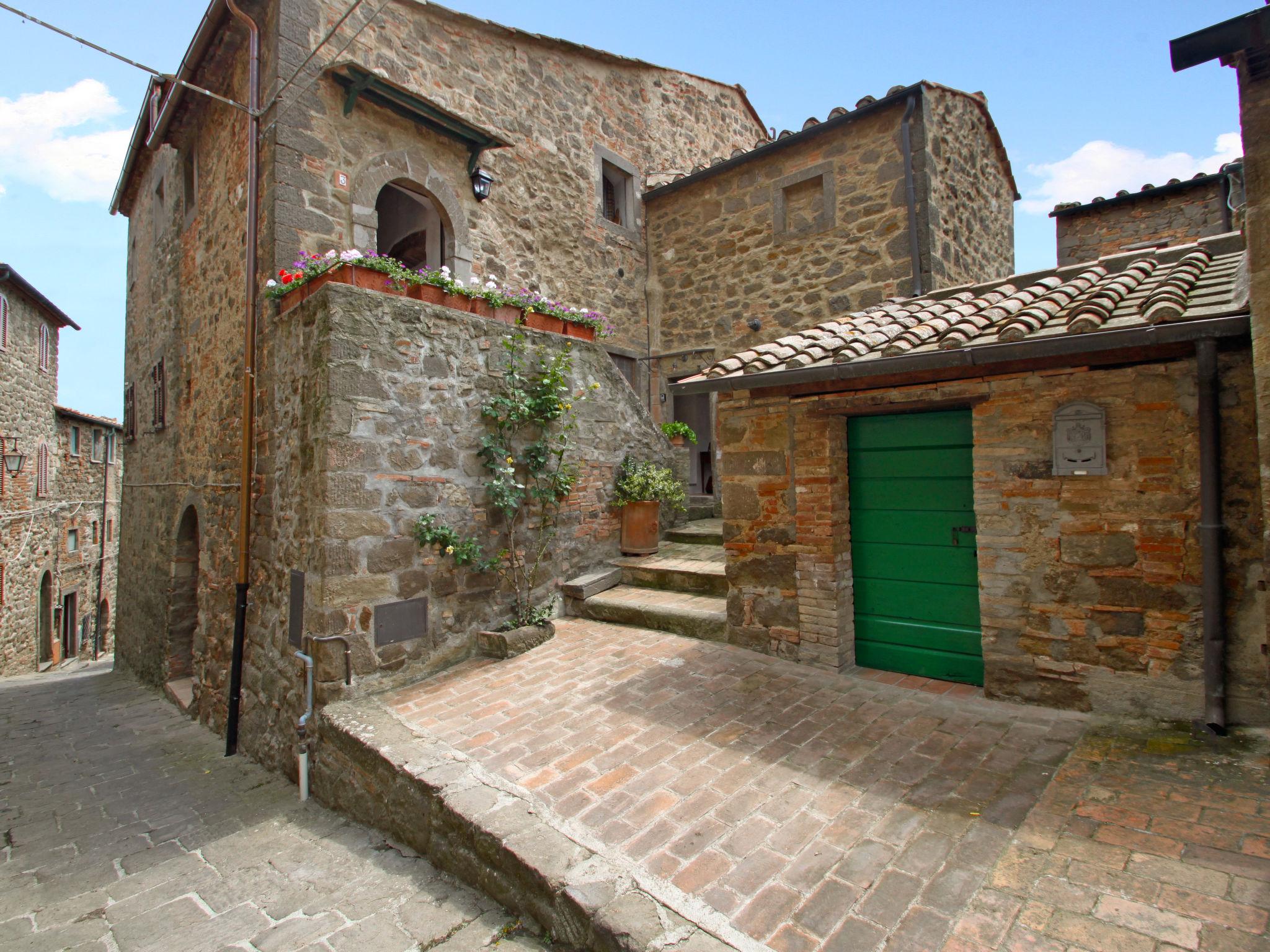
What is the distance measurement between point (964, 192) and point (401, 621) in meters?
8.48

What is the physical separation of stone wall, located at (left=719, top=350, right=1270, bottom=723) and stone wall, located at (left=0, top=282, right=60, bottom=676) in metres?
16.0

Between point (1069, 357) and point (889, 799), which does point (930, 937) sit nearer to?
point (889, 799)

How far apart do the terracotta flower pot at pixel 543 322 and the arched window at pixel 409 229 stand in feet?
7.19

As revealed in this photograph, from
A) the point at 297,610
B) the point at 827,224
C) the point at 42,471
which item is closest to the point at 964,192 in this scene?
the point at 827,224

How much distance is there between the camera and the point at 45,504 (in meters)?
14.6

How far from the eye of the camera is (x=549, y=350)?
613 cm

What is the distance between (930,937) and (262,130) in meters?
7.72

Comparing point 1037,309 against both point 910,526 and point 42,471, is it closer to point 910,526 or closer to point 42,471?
point 910,526

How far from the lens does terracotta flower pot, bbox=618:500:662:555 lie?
670cm

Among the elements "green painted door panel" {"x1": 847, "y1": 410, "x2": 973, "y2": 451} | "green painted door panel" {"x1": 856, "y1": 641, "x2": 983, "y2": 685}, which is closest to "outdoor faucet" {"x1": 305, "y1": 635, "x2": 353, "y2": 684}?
"green painted door panel" {"x1": 856, "y1": 641, "x2": 983, "y2": 685}

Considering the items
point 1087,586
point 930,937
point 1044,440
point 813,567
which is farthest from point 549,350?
point 930,937

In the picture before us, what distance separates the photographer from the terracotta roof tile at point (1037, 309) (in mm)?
3445

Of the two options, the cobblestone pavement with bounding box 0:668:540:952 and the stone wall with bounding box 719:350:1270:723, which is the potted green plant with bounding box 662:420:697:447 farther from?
the cobblestone pavement with bounding box 0:668:540:952

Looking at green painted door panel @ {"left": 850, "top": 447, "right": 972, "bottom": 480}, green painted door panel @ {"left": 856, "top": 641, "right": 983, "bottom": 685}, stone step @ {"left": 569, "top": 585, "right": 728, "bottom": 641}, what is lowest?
green painted door panel @ {"left": 856, "top": 641, "right": 983, "bottom": 685}
